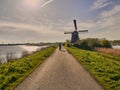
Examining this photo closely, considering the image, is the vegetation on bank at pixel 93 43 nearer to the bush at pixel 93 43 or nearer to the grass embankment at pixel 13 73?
the bush at pixel 93 43

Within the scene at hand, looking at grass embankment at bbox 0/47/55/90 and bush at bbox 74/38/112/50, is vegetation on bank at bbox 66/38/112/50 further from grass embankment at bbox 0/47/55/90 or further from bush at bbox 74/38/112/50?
grass embankment at bbox 0/47/55/90

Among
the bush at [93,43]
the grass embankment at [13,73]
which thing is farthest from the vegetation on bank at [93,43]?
the grass embankment at [13,73]

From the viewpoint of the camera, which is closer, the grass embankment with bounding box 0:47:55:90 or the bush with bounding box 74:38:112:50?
the grass embankment with bounding box 0:47:55:90

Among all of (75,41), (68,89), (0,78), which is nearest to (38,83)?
(68,89)

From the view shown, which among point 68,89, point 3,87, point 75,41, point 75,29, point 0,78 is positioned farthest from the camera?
point 75,29

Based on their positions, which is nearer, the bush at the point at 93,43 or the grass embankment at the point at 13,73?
the grass embankment at the point at 13,73

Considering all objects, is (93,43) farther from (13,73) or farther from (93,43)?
(13,73)

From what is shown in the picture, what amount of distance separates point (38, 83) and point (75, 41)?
76.1 m

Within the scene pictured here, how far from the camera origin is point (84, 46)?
75312 millimetres

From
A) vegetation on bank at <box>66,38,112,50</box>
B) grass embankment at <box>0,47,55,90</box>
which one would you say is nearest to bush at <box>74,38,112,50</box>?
vegetation on bank at <box>66,38,112,50</box>

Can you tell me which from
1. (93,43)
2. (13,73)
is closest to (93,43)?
(93,43)

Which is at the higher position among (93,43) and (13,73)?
(93,43)

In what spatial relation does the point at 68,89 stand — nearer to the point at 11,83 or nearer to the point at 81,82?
the point at 81,82

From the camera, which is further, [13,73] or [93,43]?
[93,43]
